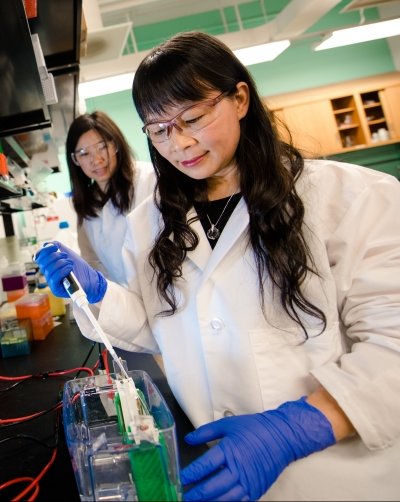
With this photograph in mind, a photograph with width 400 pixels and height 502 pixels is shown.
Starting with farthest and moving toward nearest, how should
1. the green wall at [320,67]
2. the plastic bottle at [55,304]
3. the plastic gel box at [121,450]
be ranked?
the green wall at [320,67]
the plastic bottle at [55,304]
the plastic gel box at [121,450]

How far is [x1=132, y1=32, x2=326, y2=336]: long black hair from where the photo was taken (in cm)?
Result: 79

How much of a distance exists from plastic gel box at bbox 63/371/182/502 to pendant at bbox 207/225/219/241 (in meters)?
0.40

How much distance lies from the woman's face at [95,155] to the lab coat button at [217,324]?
129cm

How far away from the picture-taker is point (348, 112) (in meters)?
5.43

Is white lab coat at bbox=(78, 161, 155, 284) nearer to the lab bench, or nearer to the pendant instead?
the lab bench

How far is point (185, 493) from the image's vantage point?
22.8 inches

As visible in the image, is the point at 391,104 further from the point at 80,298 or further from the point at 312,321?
the point at 80,298

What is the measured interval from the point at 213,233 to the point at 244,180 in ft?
0.54

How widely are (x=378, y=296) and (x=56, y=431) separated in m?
0.83

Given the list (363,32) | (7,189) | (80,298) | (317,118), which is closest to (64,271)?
(80,298)

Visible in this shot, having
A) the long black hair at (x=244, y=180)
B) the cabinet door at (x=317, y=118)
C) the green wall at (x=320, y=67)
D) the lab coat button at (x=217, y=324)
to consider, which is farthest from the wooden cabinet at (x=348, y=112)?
the lab coat button at (x=217, y=324)

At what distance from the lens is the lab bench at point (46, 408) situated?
0.68 m

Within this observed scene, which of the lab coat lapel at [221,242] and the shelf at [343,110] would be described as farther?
the shelf at [343,110]

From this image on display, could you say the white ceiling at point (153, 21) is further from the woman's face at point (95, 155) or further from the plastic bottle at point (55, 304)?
the plastic bottle at point (55, 304)
